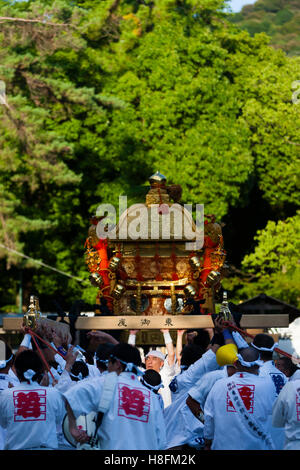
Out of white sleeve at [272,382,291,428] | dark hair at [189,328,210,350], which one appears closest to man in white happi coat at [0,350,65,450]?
white sleeve at [272,382,291,428]

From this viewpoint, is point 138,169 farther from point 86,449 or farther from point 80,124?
point 86,449

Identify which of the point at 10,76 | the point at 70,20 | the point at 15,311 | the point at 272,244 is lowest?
the point at 15,311

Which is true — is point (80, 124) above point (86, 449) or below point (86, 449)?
above

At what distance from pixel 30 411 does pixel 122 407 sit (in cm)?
86

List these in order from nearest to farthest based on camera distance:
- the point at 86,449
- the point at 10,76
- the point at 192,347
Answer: the point at 86,449 → the point at 192,347 → the point at 10,76

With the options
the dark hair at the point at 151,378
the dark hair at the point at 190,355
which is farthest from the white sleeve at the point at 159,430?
the dark hair at the point at 190,355

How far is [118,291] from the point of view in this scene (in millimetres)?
14391

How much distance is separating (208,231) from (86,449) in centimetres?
868

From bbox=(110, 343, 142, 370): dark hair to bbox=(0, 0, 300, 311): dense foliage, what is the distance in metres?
19.3

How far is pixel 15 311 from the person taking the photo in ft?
103

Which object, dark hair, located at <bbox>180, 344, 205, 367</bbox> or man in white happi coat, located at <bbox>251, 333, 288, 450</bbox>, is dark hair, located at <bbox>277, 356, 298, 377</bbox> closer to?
man in white happi coat, located at <bbox>251, 333, 288, 450</bbox>

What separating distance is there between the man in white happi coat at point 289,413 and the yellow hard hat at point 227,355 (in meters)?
0.73

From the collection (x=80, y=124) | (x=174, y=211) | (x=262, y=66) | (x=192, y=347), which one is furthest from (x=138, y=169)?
(x=192, y=347)

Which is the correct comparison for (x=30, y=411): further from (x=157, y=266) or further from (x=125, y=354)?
(x=157, y=266)
